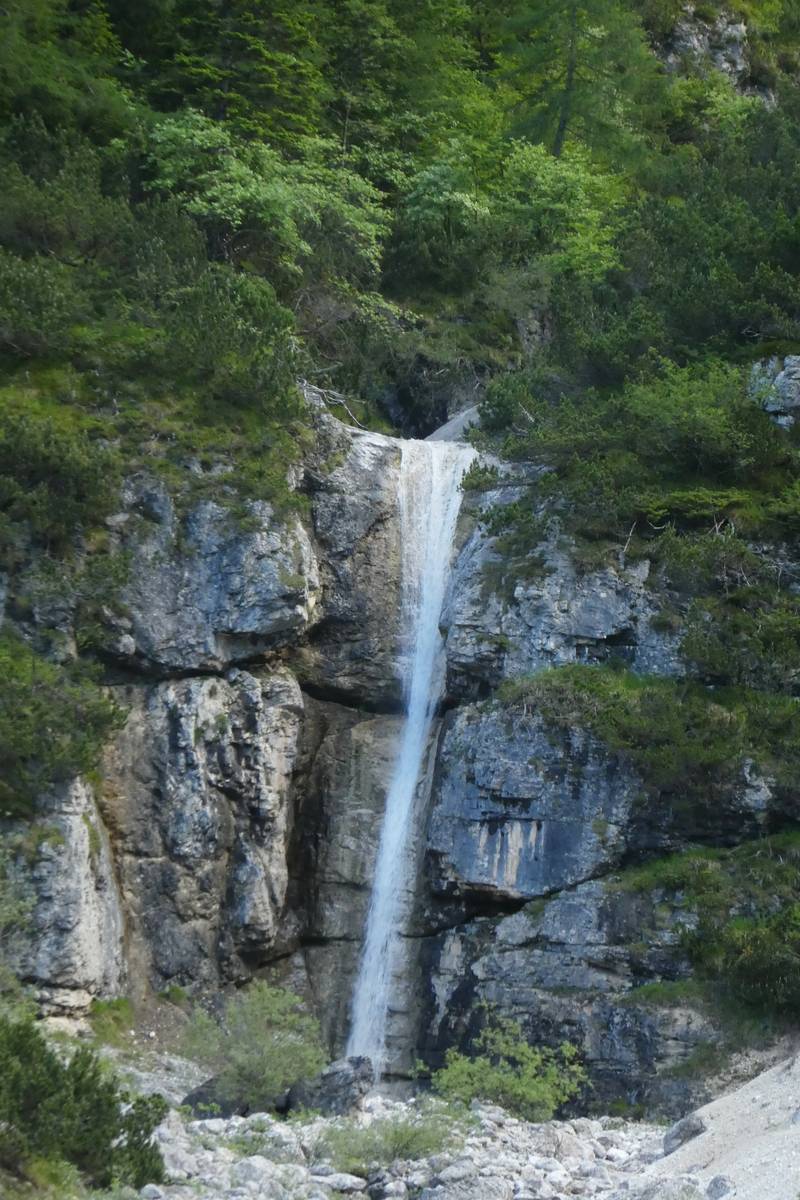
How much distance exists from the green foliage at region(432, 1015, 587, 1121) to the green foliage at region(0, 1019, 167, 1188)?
5.07 metres

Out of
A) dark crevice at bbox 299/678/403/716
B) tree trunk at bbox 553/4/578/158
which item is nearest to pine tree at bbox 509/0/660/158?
tree trunk at bbox 553/4/578/158

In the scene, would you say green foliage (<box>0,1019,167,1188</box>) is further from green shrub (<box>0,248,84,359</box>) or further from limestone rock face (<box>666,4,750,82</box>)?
limestone rock face (<box>666,4,750,82</box>)

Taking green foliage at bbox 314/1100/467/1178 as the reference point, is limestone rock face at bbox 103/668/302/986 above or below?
above

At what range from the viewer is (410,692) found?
82.3ft

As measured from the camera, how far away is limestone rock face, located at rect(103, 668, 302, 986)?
71.6ft

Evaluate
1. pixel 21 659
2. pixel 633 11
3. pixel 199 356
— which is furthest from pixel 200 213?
pixel 633 11

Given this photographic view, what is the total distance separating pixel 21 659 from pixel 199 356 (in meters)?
6.83

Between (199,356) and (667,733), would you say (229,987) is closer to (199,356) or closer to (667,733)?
(667,733)

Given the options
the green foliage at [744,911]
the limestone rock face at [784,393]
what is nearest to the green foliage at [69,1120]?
the green foliage at [744,911]

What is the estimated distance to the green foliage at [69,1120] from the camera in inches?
531

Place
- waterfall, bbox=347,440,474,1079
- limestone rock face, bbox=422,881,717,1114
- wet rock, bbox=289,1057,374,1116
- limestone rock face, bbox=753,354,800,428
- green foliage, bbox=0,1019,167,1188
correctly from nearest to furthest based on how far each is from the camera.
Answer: green foliage, bbox=0,1019,167,1188 → wet rock, bbox=289,1057,374,1116 → limestone rock face, bbox=422,881,717,1114 → waterfall, bbox=347,440,474,1079 → limestone rock face, bbox=753,354,800,428

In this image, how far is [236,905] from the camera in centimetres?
2233

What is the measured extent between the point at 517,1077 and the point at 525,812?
14.6 feet

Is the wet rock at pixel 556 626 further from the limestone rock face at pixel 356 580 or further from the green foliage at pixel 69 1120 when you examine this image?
the green foliage at pixel 69 1120
